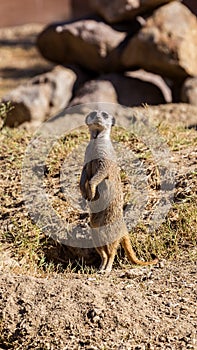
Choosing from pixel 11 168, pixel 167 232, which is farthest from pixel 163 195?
pixel 11 168

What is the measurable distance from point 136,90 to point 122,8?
92cm

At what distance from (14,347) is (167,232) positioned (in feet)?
4.10

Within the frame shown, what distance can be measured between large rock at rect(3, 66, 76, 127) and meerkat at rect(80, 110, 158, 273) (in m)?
4.08

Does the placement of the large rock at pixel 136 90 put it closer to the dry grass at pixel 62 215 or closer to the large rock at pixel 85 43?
the large rock at pixel 85 43

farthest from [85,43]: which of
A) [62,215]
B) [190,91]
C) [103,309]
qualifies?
[103,309]

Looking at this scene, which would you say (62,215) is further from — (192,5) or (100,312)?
(192,5)

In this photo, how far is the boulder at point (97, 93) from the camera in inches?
323

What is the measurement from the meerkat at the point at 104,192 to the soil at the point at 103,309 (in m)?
0.14

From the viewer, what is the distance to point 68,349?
10.9 ft

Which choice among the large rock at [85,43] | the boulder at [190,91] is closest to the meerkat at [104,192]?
the boulder at [190,91]

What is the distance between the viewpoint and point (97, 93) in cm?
822

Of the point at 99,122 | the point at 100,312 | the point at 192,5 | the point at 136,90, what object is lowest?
the point at 136,90

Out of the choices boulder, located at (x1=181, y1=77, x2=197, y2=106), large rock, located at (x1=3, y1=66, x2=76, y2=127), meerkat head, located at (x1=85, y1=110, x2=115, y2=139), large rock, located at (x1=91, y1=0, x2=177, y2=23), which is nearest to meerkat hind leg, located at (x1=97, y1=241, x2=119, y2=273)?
meerkat head, located at (x1=85, y1=110, x2=115, y2=139)

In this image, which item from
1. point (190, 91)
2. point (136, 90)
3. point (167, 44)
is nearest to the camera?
point (167, 44)
